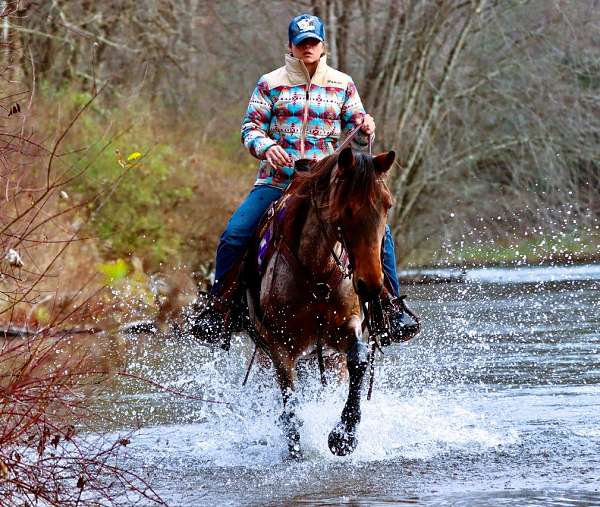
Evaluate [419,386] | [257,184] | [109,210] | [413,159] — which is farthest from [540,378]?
[413,159]

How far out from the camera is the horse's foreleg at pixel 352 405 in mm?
7625

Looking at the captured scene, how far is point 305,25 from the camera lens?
334 inches

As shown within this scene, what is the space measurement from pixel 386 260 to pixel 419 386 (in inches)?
101

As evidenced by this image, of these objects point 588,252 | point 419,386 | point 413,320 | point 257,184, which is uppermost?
point 257,184

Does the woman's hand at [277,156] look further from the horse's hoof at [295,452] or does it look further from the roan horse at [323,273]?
the horse's hoof at [295,452]

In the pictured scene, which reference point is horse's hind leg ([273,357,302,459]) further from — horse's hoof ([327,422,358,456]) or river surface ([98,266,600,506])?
horse's hoof ([327,422,358,456])

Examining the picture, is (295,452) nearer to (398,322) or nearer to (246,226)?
(398,322)

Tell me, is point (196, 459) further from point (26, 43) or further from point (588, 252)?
point (588, 252)

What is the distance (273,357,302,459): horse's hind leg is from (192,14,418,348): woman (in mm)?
868

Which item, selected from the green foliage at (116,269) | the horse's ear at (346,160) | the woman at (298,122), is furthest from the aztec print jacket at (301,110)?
the green foliage at (116,269)

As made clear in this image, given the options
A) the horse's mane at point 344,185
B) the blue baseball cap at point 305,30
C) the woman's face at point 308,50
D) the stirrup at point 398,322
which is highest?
the blue baseball cap at point 305,30

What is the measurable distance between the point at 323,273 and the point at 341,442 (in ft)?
3.34

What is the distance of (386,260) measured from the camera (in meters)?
8.77

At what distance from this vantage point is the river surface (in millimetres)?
6746
